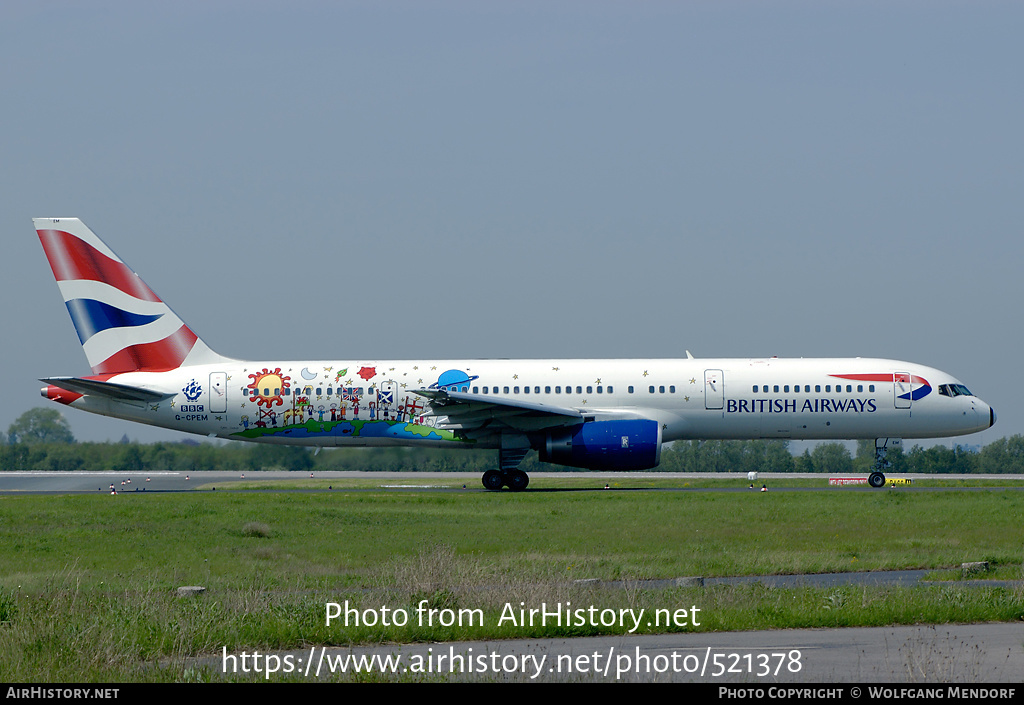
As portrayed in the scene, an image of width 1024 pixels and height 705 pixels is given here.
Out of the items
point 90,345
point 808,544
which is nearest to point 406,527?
point 808,544

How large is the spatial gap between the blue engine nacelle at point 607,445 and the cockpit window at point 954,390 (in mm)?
9497

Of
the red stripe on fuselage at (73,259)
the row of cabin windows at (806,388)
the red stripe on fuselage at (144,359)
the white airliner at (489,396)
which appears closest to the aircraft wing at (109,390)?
the white airliner at (489,396)

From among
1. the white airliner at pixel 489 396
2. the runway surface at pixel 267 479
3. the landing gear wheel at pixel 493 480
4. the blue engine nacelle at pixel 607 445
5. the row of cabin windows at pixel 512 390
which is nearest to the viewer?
the blue engine nacelle at pixel 607 445

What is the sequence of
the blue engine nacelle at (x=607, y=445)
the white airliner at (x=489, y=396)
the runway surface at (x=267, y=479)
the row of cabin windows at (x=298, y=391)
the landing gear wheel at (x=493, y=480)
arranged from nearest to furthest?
the blue engine nacelle at (x=607, y=445), the white airliner at (x=489, y=396), the landing gear wheel at (x=493, y=480), the row of cabin windows at (x=298, y=391), the runway surface at (x=267, y=479)

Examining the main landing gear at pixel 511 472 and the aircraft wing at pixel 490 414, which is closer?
the aircraft wing at pixel 490 414

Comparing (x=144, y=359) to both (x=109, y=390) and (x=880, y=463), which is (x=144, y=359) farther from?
(x=880, y=463)

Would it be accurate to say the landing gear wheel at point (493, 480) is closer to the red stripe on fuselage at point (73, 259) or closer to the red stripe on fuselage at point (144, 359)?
the red stripe on fuselage at point (144, 359)

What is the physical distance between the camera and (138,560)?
1919cm

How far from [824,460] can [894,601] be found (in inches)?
1953

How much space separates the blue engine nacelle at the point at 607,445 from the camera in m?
34.0

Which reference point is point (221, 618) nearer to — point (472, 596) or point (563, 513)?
point (472, 596)

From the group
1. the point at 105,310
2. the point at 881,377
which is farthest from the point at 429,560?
the point at 105,310

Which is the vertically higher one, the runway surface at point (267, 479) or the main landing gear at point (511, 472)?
the main landing gear at point (511, 472)

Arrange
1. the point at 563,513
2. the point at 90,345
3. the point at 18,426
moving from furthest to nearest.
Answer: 1. the point at 18,426
2. the point at 90,345
3. the point at 563,513
